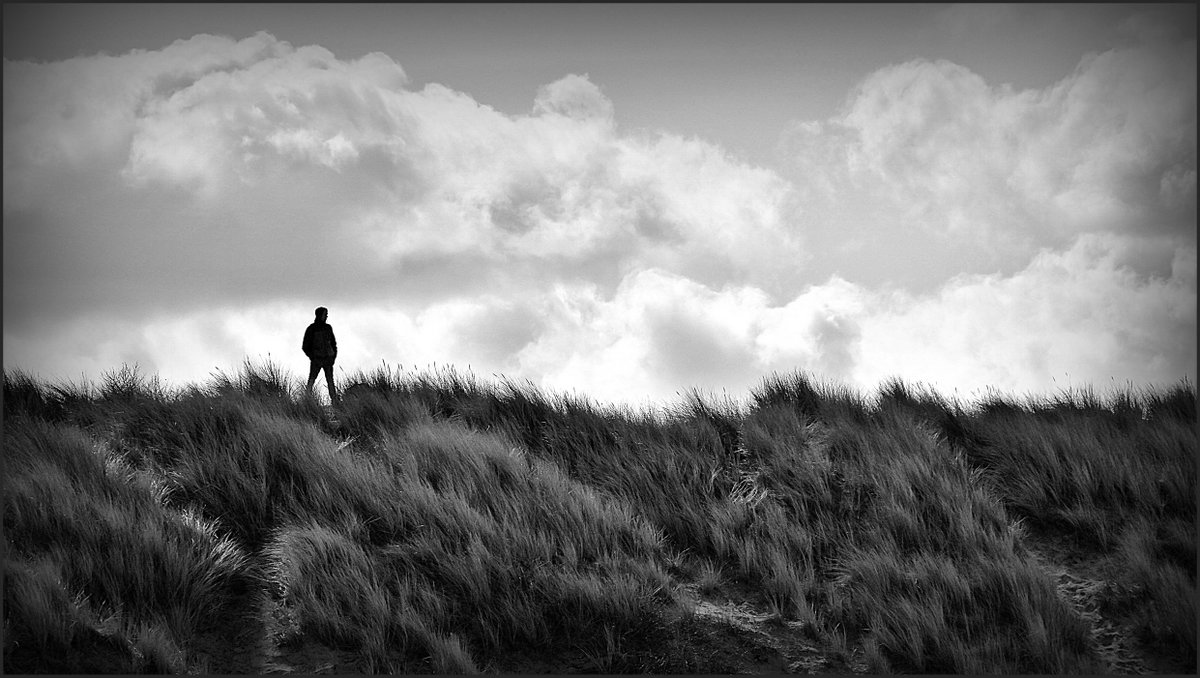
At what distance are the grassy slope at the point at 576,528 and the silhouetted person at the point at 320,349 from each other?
129 cm

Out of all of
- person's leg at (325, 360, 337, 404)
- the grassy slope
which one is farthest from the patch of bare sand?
person's leg at (325, 360, 337, 404)

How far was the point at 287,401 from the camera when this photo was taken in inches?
396

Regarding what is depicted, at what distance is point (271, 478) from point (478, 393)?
3541 millimetres

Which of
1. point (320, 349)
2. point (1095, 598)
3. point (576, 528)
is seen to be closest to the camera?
point (1095, 598)

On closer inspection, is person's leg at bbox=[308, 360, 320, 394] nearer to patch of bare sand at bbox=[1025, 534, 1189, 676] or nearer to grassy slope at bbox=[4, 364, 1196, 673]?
grassy slope at bbox=[4, 364, 1196, 673]

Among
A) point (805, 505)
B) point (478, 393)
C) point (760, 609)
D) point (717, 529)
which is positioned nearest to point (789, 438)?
point (805, 505)

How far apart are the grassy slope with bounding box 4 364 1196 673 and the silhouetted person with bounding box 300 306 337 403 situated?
1.29 metres

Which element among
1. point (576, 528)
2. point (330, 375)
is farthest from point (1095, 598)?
point (330, 375)

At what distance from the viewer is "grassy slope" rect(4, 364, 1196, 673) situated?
5.77 meters

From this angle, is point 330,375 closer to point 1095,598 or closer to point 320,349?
point 320,349

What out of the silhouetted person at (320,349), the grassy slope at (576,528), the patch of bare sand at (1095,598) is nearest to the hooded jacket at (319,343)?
the silhouetted person at (320,349)

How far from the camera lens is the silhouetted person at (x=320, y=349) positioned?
1113cm

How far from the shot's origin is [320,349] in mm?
11133

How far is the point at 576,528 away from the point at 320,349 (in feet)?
19.5
